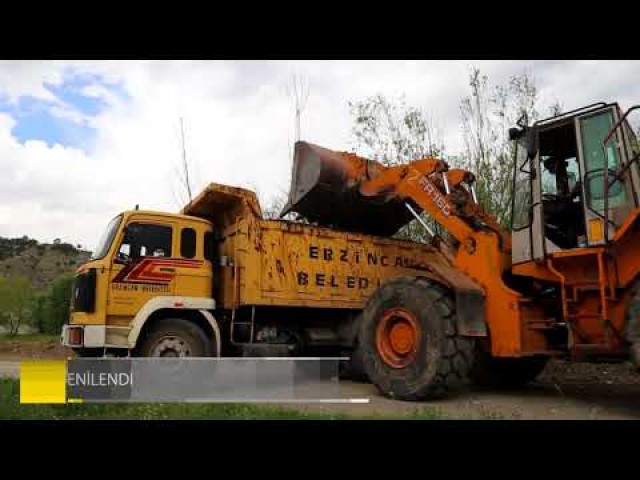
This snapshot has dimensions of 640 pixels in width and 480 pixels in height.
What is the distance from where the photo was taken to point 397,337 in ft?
27.9

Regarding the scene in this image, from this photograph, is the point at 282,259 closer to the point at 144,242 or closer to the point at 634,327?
the point at 144,242

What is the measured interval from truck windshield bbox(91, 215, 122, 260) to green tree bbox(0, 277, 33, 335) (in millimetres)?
18372

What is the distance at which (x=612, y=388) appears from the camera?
1005cm

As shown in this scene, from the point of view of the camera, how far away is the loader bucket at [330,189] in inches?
399

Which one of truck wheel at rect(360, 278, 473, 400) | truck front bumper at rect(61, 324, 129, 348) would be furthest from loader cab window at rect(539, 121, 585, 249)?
truck front bumper at rect(61, 324, 129, 348)

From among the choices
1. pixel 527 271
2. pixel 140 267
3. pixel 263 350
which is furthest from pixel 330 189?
pixel 527 271

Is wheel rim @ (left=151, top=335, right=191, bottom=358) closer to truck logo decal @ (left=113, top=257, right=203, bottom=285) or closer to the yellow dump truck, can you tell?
the yellow dump truck

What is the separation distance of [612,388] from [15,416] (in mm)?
8864

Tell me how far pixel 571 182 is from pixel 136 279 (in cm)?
628

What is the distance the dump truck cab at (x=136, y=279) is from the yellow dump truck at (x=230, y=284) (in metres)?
0.02

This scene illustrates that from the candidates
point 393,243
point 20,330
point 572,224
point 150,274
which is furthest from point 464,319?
point 20,330

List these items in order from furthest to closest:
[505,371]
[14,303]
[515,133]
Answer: [14,303], [505,371], [515,133]

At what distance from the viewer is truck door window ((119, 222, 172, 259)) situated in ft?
29.9

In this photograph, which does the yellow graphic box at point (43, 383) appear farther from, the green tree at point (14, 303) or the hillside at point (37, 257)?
the hillside at point (37, 257)
